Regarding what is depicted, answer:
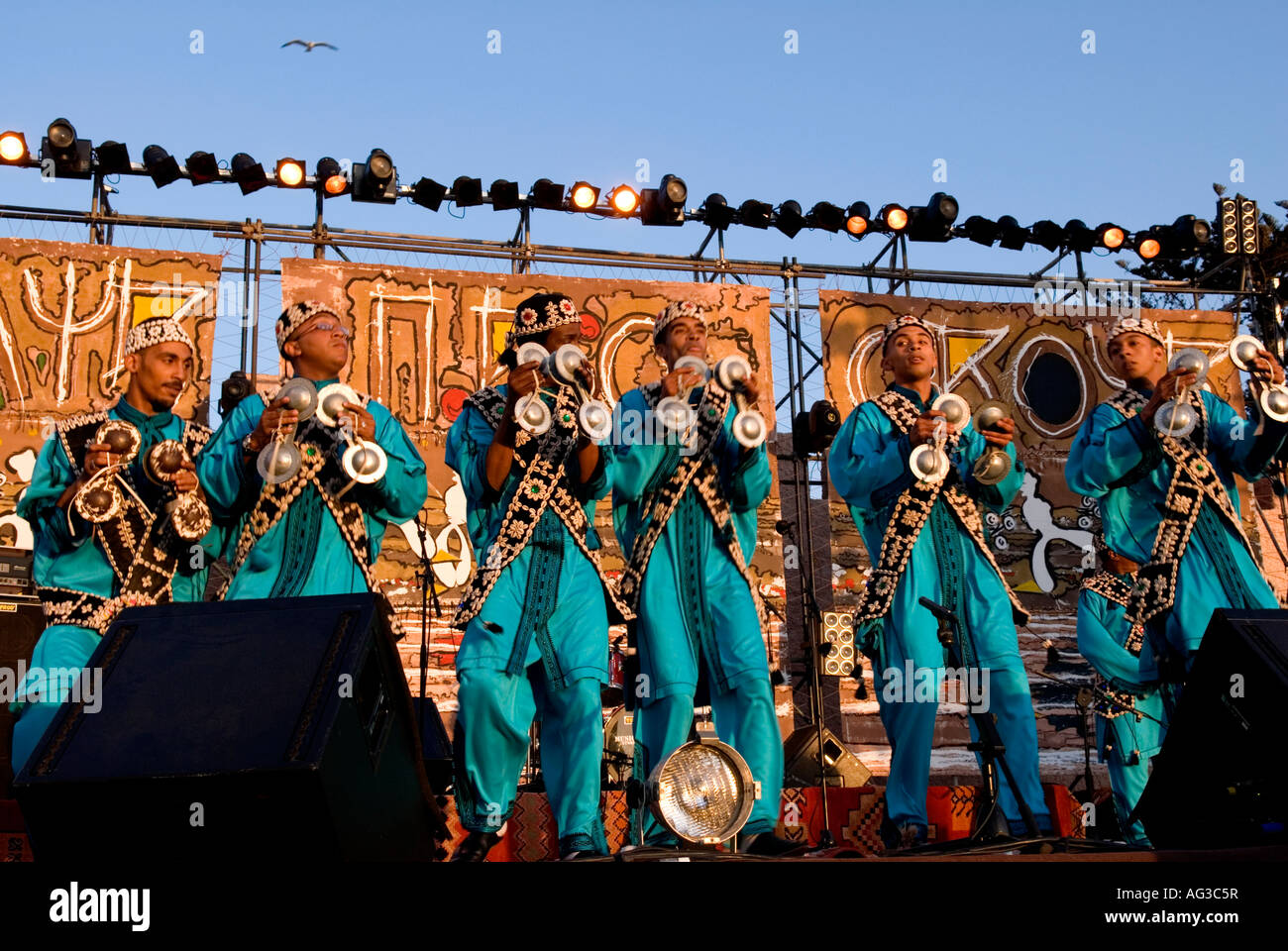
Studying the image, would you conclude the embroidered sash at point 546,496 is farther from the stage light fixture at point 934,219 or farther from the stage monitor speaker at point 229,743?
the stage light fixture at point 934,219

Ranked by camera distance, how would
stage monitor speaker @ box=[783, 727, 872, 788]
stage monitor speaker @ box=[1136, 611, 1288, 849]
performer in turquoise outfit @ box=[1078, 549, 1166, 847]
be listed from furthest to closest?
stage monitor speaker @ box=[783, 727, 872, 788], performer in turquoise outfit @ box=[1078, 549, 1166, 847], stage monitor speaker @ box=[1136, 611, 1288, 849]

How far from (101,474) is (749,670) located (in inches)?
105

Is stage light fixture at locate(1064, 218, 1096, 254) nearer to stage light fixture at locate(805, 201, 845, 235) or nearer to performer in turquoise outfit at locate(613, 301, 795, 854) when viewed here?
stage light fixture at locate(805, 201, 845, 235)

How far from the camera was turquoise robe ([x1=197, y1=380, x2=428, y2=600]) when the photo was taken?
565 cm

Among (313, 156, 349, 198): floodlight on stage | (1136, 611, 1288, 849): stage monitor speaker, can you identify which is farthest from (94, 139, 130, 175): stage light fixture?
(1136, 611, 1288, 849): stage monitor speaker

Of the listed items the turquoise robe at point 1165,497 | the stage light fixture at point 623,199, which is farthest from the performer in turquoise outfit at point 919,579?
the stage light fixture at point 623,199

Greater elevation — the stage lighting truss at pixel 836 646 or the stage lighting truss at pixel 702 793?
the stage lighting truss at pixel 836 646

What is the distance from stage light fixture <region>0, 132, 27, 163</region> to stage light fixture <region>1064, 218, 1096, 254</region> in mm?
8093

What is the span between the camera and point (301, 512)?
227 inches

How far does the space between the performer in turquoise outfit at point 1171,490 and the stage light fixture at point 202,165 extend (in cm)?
670

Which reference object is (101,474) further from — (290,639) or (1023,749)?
(1023,749)

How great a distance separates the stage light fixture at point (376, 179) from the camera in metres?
10.9

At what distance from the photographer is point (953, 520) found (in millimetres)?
6477

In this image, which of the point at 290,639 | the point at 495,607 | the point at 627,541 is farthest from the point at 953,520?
the point at 290,639
